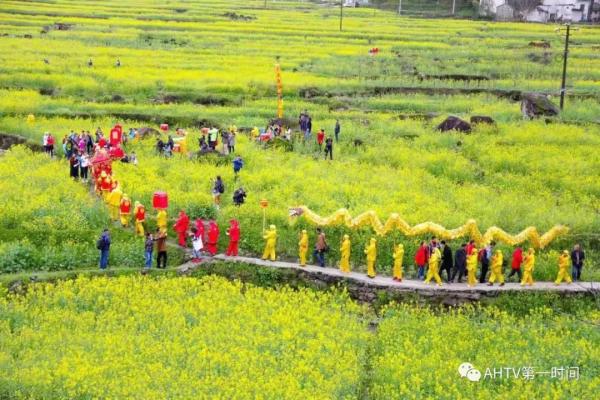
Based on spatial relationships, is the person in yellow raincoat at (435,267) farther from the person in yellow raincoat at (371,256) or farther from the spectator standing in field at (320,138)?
the spectator standing in field at (320,138)

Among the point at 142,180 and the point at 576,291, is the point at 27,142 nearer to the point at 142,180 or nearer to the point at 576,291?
the point at 142,180

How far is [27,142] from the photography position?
2930cm

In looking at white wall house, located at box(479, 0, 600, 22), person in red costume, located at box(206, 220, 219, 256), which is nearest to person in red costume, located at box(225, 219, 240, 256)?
person in red costume, located at box(206, 220, 219, 256)

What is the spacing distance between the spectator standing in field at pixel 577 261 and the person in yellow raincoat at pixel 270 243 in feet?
24.8

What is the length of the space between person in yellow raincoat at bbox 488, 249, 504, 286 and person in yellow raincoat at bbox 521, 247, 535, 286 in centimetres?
54

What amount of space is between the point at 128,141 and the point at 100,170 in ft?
19.7

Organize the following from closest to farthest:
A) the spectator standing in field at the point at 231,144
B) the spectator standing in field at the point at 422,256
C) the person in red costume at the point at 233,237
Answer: the spectator standing in field at the point at 422,256 → the person in red costume at the point at 233,237 → the spectator standing in field at the point at 231,144

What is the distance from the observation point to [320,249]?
62.8 ft

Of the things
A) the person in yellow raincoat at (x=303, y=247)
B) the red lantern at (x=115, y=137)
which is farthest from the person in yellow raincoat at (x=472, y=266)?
the red lantern at (x=115, y=137)

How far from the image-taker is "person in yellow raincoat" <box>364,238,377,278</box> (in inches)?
724

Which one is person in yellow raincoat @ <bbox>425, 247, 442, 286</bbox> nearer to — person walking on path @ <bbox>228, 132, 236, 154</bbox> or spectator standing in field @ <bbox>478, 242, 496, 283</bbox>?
spectator standing in field @ <bbox>478, 242, 496, 283</bbox>

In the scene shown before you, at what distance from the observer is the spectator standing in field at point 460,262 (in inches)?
722

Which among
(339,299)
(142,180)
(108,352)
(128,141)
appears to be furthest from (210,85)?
(108,352)

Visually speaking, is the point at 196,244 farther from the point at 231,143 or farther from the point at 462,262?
the point at 231,143
